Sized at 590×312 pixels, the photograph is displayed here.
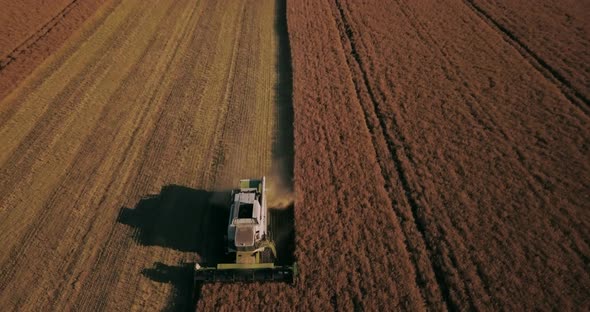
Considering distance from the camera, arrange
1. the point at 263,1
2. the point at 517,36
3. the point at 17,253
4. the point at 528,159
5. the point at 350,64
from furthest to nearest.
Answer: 1. the point at 263,1
2. the point at 517,36
3. the point at 350,64
4. the point at 528,159
5. the point at 17,253

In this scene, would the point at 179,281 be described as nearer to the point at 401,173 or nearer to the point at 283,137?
the point at 283,137

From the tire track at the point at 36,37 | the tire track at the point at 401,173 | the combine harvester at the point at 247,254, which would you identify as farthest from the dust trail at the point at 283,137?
the tire track at the point at 36,37

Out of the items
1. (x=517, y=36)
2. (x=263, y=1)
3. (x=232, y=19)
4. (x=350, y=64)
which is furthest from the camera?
(x=263, y=1)

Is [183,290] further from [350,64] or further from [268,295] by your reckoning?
[350,64]

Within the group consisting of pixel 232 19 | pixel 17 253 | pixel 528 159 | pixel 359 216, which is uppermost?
pixel 232 19

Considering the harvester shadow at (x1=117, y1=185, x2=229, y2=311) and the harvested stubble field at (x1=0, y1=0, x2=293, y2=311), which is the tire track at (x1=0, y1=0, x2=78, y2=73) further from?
the harvester shadow at (x1=117, y1=185, x2=229, y2=311)

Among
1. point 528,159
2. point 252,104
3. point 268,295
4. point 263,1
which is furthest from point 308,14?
point 268,295
